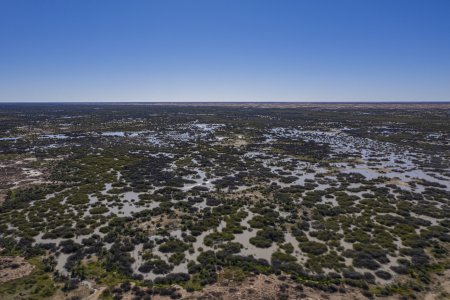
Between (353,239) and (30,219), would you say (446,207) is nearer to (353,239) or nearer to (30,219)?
(353,239)

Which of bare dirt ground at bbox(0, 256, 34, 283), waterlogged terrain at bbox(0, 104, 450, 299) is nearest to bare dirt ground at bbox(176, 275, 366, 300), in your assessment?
waterlogged terrain at bbox(0, 104, 450, 299)

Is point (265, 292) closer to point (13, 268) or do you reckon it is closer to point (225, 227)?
point (225, 227)

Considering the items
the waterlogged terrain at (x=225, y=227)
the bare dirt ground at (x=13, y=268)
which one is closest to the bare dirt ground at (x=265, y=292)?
the waterlogged terrain at (x=225, y=227)

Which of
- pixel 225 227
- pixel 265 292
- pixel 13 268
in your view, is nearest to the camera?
pixel 265 292

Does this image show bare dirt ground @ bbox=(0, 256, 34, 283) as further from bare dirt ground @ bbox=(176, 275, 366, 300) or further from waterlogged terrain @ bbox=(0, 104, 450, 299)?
bare dirt ground @ bbox=(176, 275, 366, 300)

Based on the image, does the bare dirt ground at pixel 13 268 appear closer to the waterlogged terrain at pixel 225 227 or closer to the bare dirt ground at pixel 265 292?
the waterlogged terrain at pixel 225 227

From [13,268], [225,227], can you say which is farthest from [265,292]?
[13,268]
